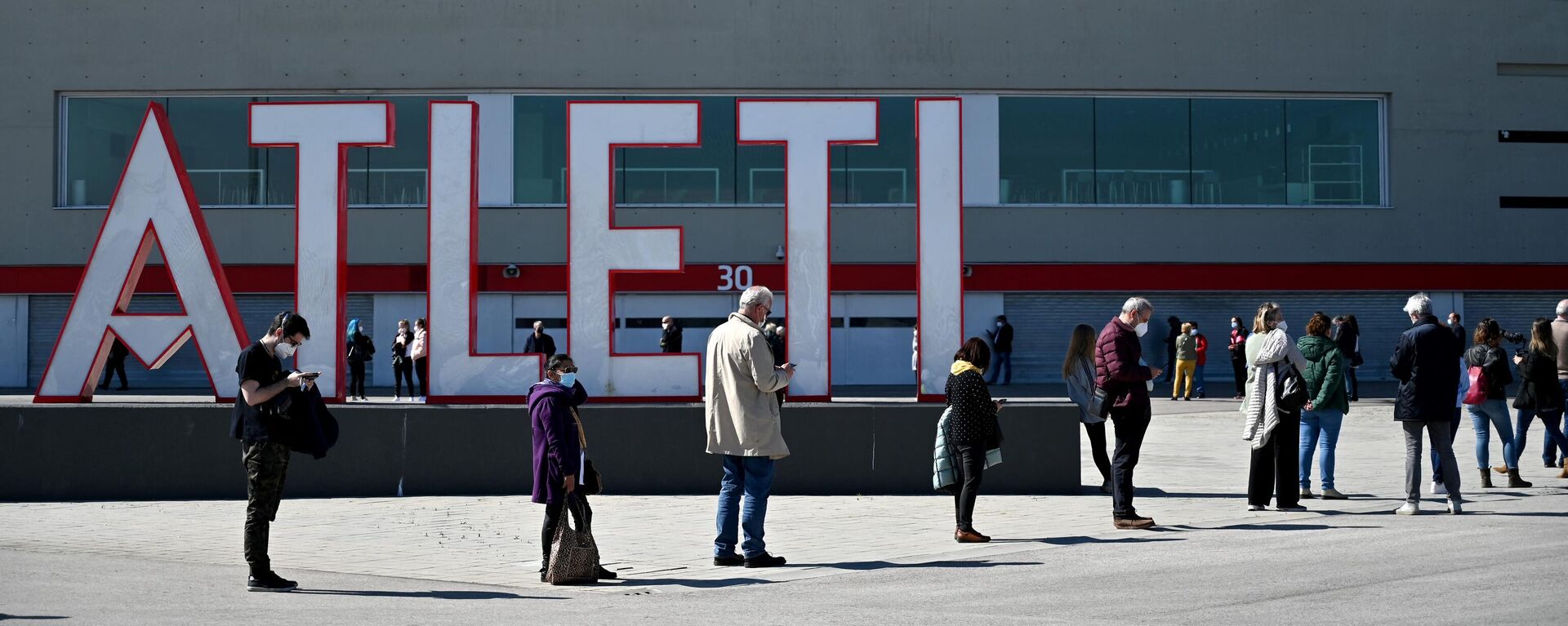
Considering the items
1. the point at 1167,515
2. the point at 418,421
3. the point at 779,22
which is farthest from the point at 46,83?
the point at 1167,515

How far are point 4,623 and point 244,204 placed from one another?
2656cm

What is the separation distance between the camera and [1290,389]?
11.9 m

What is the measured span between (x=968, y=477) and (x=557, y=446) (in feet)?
9.88

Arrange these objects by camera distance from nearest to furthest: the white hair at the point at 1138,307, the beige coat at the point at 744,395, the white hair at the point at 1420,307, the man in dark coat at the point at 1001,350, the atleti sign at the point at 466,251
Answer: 1. the beige coat at the point at 744,395
2. the white hair at the point at 1138,307
3. the white hair at the point at 1420,307
4. the atleti sign at the point at 466,251
5. the man in dark coat at the point at 1001,350

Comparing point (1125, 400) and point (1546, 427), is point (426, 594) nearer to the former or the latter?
point (1125, 400)

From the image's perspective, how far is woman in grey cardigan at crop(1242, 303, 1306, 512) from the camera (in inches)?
468

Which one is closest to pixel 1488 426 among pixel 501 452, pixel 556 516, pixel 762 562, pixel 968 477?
pixel 968 477

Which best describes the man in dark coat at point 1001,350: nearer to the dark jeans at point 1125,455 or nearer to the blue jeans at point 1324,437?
the blue jeans at point 1324,437

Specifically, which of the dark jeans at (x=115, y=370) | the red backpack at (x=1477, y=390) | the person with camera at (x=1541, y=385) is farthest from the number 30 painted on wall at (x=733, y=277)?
the red backpack at (x=1477, y=390)

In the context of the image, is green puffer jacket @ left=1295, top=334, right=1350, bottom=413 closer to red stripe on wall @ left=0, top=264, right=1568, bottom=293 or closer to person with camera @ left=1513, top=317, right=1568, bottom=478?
person with camera @ left=1513, top=317, right=1568, bottom=478

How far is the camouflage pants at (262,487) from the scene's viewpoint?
836 cm

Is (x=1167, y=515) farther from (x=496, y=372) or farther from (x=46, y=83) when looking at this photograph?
(x=46, y=83)

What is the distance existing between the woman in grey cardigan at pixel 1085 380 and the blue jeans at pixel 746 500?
15.3 ft

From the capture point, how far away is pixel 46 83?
31.8 meters
